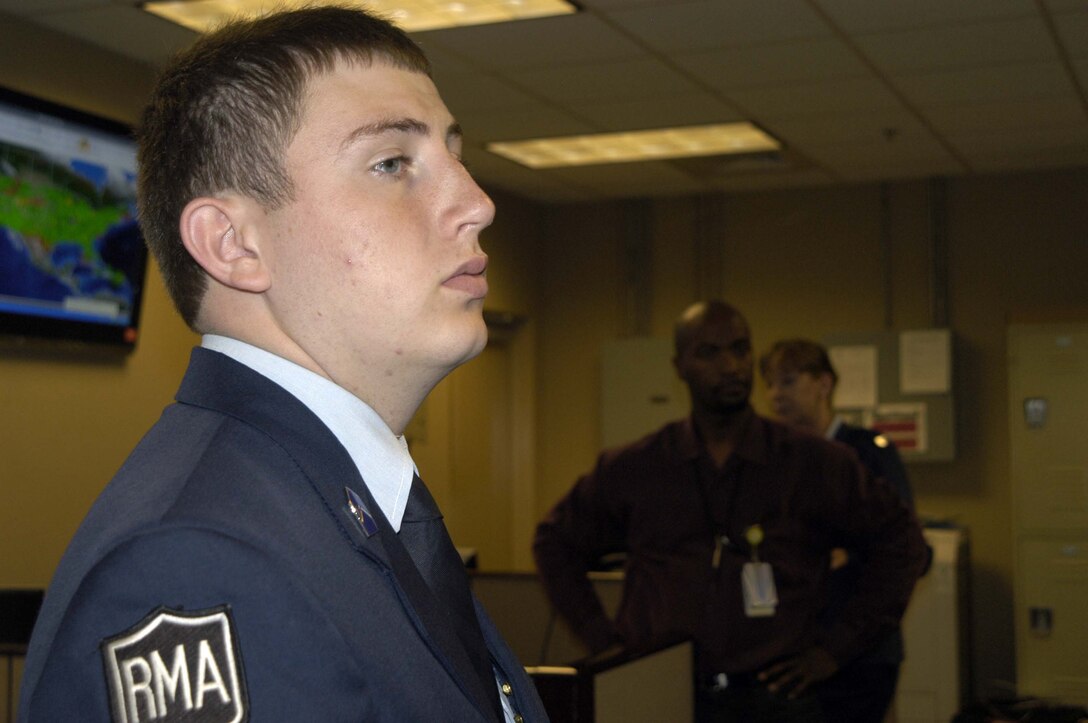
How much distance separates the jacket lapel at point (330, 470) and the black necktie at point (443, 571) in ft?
0.11

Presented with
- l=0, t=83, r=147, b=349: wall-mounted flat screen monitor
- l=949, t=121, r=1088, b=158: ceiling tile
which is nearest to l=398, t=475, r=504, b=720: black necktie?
l=0, t=83, r=147, b=349: wall-mounted flat screen monitor

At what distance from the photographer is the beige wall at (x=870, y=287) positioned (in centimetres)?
646

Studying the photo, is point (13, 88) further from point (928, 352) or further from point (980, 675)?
point (980, 675)

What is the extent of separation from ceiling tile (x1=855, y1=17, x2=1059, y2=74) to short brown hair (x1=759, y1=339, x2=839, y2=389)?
1.05 m

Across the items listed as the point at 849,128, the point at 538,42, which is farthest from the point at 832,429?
the point at 849,128

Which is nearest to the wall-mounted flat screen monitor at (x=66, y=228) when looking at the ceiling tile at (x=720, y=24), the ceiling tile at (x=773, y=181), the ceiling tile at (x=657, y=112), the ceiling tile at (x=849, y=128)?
the ceiling tile at (x=720, y=24)

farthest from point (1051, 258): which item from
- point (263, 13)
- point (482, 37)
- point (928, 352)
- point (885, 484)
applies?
point (263, 13)

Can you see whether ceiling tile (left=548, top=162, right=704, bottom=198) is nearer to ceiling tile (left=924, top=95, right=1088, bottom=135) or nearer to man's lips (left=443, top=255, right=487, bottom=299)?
ceiling tile (left=924, top=95, right=1088, bottom=135)

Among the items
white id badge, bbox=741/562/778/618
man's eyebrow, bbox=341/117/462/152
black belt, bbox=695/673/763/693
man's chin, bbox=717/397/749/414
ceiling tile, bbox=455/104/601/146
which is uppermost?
ceiling tile, bbox=455/104/601/146

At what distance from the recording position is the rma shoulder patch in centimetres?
65

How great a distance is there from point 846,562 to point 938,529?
9.79 ft

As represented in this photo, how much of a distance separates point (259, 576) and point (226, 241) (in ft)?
0.94

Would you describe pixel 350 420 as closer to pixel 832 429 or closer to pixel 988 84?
pixel 832 429

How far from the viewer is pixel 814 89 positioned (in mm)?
4715
